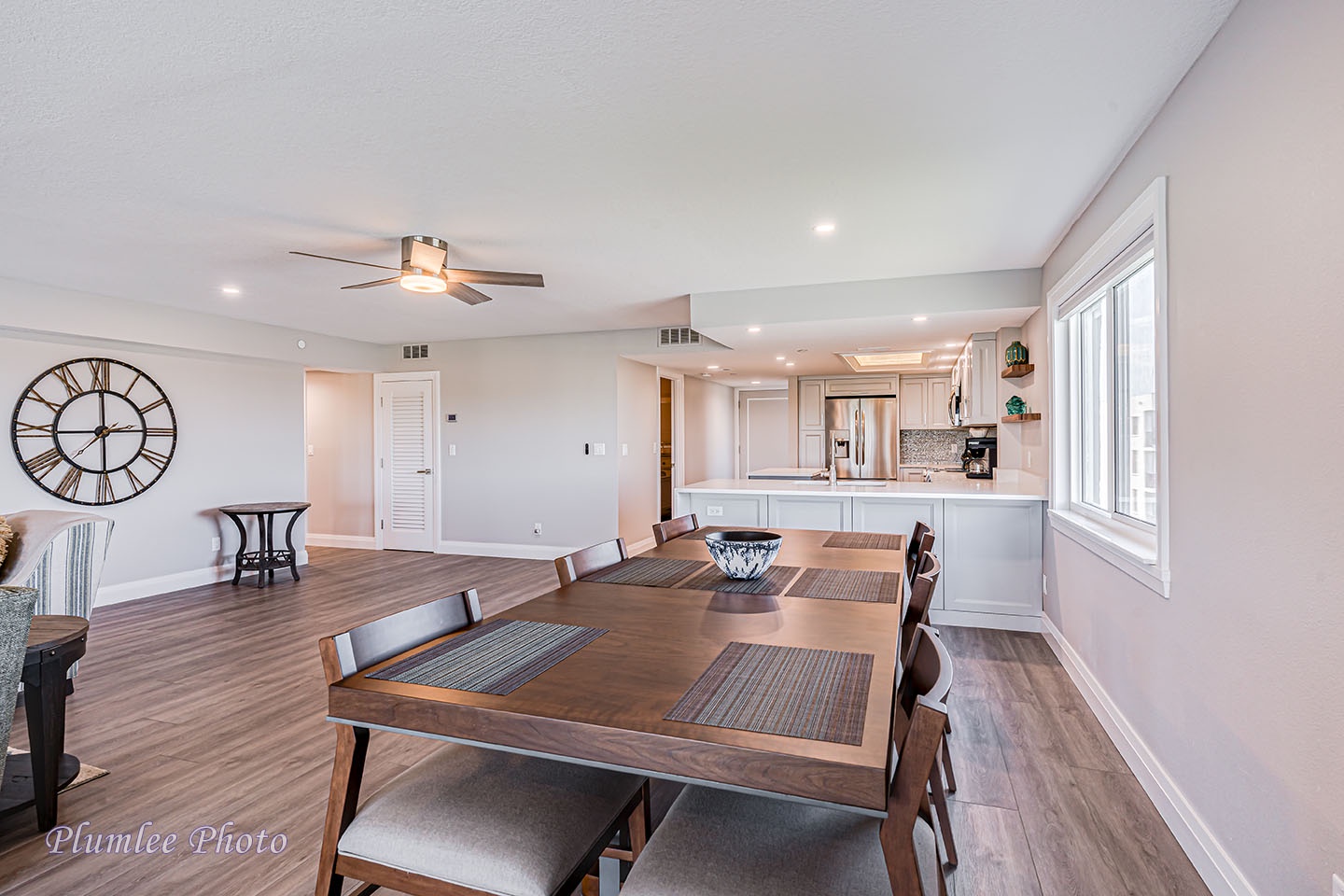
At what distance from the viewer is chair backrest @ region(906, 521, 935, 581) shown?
2.50 m

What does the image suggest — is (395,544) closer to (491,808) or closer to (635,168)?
(635,168)

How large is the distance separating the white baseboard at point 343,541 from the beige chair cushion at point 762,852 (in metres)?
7.23

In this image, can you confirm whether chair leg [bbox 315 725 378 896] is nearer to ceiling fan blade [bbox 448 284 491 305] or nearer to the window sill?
the window sill

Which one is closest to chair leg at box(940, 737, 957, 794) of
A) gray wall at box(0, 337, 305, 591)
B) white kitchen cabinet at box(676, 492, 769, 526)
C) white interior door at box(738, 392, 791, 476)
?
white kitchen cabinet at box(676, 492, 769, 526)

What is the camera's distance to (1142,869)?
1.86 m

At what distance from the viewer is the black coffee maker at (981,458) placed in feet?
19.6

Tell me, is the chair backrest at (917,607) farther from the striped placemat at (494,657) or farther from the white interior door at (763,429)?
the white interior door at (763,429)

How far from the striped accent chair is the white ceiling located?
149 cm

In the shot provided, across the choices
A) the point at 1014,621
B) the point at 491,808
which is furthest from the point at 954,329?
the point at 491,808

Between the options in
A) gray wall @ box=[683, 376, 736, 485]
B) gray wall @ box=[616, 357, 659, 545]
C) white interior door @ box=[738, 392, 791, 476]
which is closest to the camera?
gray wall @ box=[616, 357, 659, 545]

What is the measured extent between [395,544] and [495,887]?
697 centimetres

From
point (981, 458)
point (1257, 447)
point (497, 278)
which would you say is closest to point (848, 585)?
point (1257, 447)

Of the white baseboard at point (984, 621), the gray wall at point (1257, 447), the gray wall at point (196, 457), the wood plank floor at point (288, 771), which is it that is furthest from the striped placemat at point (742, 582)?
the gray wall at point (196, 457)

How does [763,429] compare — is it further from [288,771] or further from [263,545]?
[288,771]
